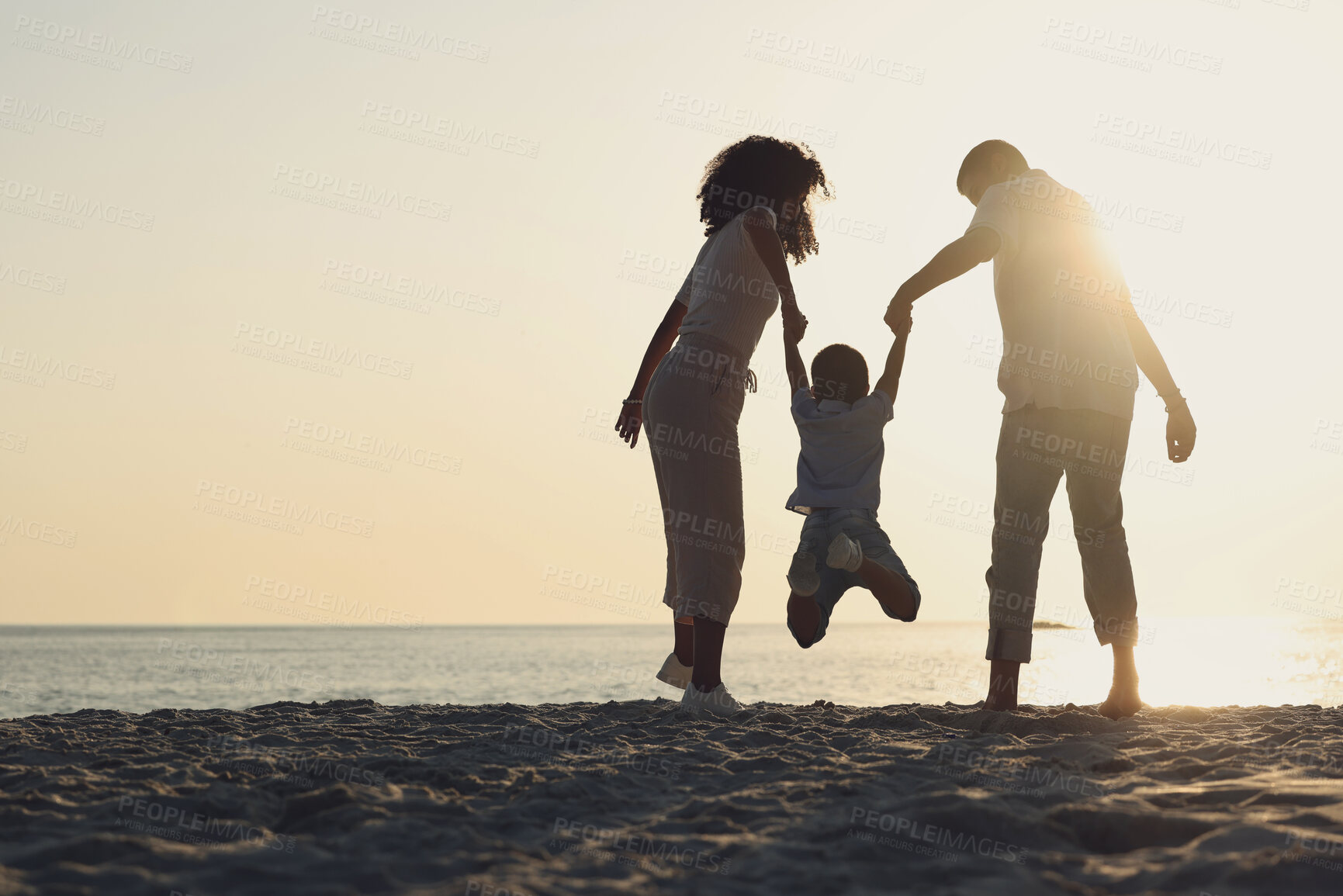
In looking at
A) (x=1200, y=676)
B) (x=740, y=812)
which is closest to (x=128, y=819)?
(x=740, y=812)

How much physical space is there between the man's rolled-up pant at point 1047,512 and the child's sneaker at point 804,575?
75 centimetres

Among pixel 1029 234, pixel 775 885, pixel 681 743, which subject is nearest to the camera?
pixel 775 885

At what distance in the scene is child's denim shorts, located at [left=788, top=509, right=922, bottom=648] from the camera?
4.11m

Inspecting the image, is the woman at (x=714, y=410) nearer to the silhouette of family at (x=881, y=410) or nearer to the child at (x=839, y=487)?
the silhouette of family at (x=881, y=410)

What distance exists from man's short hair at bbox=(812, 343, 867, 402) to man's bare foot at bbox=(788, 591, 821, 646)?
98 cm

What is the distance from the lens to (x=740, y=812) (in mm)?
2281

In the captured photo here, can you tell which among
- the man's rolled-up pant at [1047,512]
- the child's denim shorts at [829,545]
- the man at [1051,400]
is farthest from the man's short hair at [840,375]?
the man's rolled-up pant at [1047,512]

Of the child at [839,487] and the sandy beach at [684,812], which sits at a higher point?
the child at [839,487]

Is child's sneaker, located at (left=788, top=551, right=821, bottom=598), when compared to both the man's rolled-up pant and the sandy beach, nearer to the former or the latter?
the sandy beach

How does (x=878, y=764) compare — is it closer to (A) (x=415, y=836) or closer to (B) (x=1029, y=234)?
(A) (x=415, y=836)

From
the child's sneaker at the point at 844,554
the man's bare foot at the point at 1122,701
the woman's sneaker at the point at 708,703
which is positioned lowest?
the woman's sneaker at the point at 708,703

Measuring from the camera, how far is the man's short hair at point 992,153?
427cm

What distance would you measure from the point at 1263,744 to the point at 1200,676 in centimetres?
1543

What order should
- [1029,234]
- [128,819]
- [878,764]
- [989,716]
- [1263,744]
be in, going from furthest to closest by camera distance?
[1029,234] → [989,716] → [1263,744] → [878,764] → [128,819]
